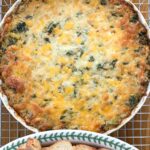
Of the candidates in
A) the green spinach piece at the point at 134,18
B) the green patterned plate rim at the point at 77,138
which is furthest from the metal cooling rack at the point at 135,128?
the green patterned plate rim at the point at 77,138

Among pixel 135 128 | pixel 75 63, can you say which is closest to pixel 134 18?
pixel 75 63

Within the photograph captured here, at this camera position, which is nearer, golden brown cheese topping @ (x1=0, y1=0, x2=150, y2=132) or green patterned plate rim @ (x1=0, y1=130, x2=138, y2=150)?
green patterned plate rim @ (x1=0, y1=130, x2=138, y2=150)

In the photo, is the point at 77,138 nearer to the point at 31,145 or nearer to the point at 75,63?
the point at 31,145

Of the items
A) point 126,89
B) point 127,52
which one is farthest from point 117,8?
point 126,89

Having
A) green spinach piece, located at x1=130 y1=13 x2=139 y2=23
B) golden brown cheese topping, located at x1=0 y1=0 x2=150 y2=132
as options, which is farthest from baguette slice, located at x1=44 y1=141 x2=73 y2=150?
green spinach piece, located at x1=130 y1=13 x2=139 y2=23

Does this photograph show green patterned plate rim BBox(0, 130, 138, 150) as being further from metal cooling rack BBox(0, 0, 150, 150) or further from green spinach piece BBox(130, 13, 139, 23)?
green spinach piece BBox(130, 13, 139, 23)

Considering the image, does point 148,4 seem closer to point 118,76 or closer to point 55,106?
point 118,76

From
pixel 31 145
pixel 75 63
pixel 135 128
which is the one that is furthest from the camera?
pixel 135 128

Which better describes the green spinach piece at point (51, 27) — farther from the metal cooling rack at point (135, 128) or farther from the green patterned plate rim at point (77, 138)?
the green patterned plate rim at point (77, 138)
